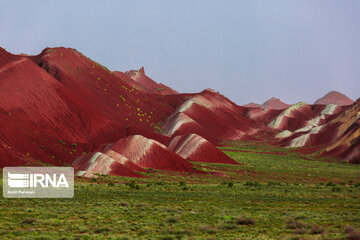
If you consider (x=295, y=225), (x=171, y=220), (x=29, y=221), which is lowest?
(x=295, y=225)

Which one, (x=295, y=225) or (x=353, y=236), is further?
(x=295, y=225)

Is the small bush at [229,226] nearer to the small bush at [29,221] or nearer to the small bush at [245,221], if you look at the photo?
the small bush at [245,221]

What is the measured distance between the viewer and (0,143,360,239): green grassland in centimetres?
2455

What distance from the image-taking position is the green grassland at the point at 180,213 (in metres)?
24.5

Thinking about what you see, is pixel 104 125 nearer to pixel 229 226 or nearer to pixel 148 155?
pixel 148 155

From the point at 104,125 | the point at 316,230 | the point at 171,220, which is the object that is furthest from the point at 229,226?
the point at 104,125

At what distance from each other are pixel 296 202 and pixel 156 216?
1535 cm

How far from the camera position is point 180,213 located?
31.5 m

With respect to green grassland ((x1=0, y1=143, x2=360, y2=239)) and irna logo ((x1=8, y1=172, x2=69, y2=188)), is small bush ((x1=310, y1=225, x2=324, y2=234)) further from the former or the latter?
irna logo ((x1=8, y1=172, x2=69, y2=188))

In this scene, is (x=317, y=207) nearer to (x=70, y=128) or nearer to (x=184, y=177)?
(x=184, y=177)

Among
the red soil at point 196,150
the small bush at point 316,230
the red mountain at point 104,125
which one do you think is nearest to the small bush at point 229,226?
the small bush at point 316,230

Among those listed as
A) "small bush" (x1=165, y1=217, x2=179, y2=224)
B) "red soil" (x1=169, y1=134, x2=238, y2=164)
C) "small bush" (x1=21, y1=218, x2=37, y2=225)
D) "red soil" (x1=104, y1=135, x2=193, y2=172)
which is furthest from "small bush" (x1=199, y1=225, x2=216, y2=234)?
"red soil" (x1=169, y1=134, x2=238, y2=164)

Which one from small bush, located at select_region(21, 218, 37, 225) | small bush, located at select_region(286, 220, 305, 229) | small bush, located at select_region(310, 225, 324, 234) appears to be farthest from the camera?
small bush, located at select_region(286, 220, 305, 229)

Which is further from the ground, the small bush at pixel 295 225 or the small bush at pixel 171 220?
the small bush at pixel 171 220
